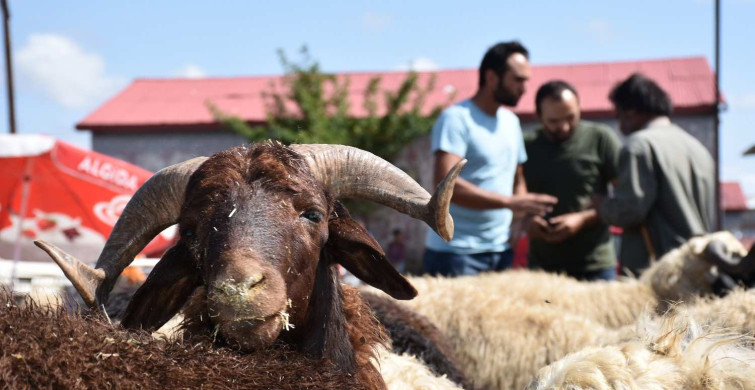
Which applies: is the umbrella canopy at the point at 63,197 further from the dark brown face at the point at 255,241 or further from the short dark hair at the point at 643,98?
the dark brown face at the point at 255,241

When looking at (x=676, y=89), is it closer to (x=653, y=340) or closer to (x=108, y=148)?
(x=108, y=148)

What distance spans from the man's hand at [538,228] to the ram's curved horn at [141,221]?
12.1 feet

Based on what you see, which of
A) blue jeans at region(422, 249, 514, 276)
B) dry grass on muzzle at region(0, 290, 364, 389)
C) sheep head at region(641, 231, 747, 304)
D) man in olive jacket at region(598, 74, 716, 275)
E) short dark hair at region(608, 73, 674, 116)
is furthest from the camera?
short dark hair at region(608, 73, 674, 116)

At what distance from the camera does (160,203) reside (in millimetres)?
2699

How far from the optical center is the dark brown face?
2.19 metres


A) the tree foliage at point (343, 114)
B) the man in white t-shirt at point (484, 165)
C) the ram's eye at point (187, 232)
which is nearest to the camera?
the ram's eye at point (187, 232)

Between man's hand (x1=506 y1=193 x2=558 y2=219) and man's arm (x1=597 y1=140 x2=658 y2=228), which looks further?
man's arm (x1=597 y1=140 x2=658 y2=228)

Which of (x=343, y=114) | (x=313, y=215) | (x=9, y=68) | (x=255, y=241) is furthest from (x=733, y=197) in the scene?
(x=255, y=241)

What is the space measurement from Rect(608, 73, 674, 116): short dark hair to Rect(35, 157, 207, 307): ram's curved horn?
14.2ft

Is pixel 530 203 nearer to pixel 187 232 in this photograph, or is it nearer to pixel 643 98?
pixel 643 98

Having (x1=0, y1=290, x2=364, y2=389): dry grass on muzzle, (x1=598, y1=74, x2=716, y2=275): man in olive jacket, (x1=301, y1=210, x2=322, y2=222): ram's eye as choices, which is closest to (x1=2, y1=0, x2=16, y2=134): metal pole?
(x1=598, y1=74, x2=716, y2=275): man in olive jacket

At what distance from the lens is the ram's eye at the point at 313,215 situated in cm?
254

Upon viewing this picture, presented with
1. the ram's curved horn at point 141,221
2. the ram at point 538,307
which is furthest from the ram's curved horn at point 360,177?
the ram at point 538,307

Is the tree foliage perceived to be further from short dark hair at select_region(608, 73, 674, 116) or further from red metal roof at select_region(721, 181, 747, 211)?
red metal roof at select_region(721, 181, 747, 211)
